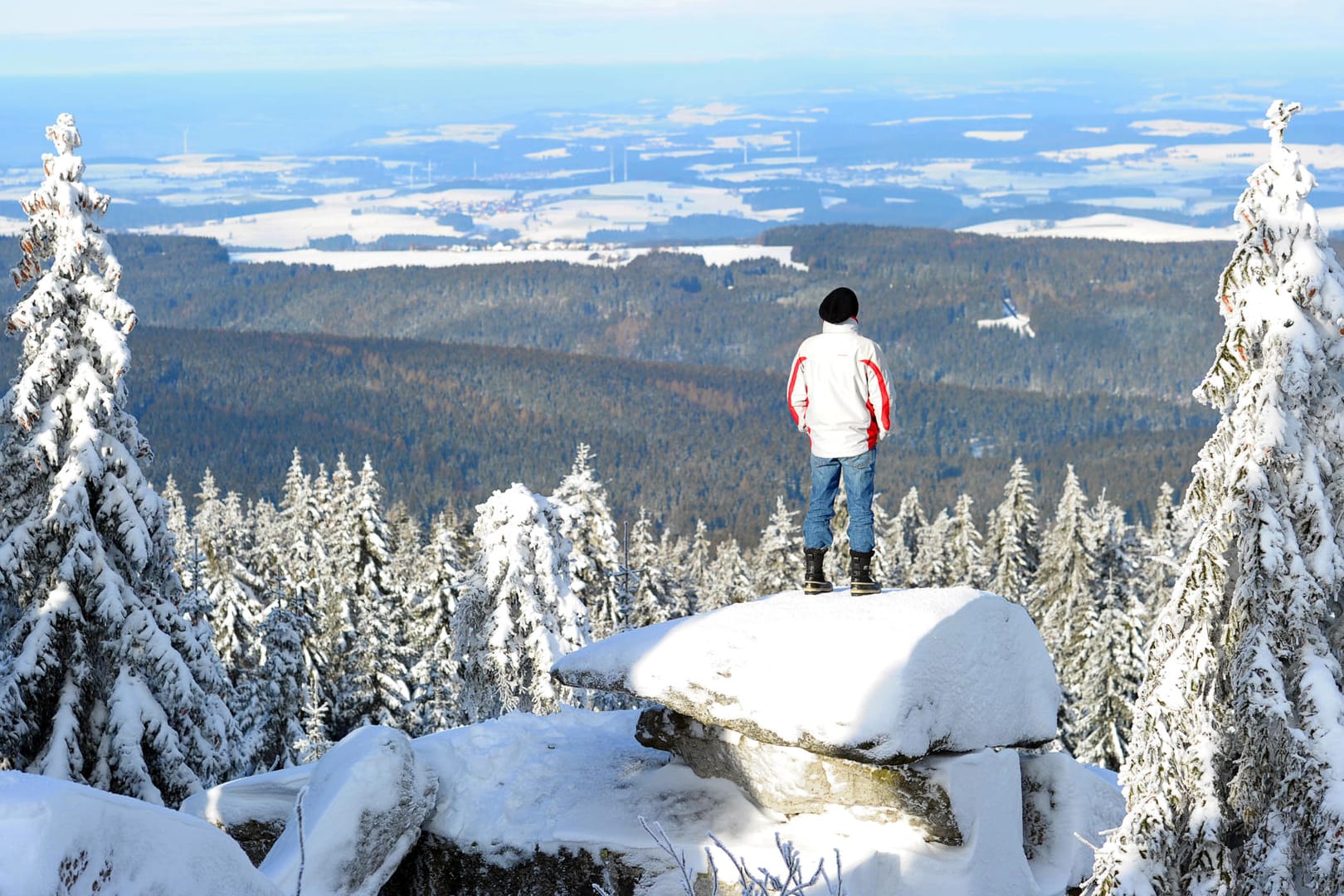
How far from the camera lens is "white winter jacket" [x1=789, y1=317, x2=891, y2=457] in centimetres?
1336

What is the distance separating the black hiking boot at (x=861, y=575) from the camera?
14.0m

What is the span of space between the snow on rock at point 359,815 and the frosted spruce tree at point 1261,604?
660cm

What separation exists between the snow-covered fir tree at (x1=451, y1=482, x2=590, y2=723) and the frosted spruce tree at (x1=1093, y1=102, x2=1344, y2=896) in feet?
52.2

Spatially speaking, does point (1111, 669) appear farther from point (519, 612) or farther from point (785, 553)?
point (519, 612)

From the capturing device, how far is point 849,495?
46.1 feet

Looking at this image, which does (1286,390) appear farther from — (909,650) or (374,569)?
(374,569)

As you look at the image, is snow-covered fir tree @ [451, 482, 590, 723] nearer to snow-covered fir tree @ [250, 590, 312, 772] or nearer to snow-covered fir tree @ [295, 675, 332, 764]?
snow-covered fir tree @ [295, 675, 332, 764]

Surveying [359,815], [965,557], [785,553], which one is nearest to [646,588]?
[785,553]

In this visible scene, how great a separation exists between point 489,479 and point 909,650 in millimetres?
179334

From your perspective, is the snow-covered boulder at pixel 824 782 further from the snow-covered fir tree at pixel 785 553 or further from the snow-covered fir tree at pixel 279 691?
the snow-covered fir tree at pixel 785 553

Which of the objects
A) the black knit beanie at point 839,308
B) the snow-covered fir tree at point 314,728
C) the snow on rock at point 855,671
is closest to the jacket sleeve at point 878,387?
the black knit beanie at point 839,308

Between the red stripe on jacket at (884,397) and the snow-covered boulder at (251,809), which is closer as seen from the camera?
the red stripe on jacket at (884,397)

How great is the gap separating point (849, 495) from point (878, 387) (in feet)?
4.21

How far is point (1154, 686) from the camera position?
39.9 ft
